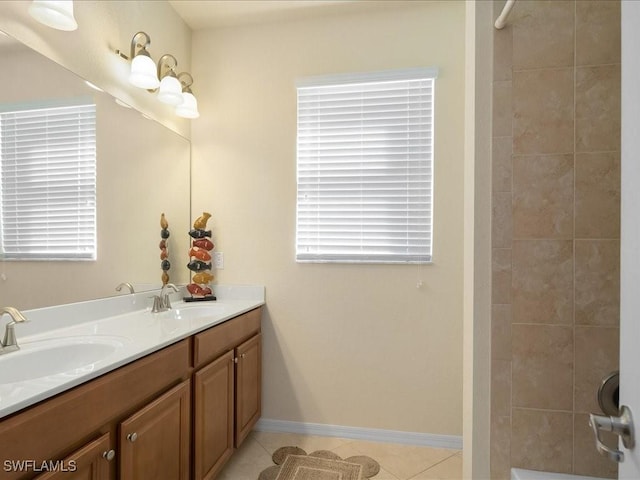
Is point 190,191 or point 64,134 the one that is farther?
point 190,191

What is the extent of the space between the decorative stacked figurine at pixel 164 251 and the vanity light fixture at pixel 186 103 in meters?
0.66

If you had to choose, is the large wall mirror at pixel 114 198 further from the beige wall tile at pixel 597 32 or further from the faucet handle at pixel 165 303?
the beige wall tile at pixel 597 32

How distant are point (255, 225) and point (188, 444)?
132 cm

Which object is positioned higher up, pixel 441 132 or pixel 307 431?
pixel 441 132

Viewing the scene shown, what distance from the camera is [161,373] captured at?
1.28 m

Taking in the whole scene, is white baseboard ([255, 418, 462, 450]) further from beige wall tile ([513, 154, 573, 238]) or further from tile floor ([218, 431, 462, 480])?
beige wall tile ([513, 154, 573, 238])

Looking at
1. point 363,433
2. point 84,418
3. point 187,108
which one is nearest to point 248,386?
point 363,433

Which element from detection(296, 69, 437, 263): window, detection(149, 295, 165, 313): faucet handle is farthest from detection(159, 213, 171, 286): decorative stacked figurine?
detection(296, 69, 437, 263): window

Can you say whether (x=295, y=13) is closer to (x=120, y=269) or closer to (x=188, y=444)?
(x=120, y=269)

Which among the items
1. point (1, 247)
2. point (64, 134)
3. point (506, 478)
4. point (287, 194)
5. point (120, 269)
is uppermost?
point (64, 134)

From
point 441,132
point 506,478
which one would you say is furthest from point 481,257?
point 441,132

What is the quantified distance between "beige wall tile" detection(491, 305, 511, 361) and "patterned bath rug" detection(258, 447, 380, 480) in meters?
1.10

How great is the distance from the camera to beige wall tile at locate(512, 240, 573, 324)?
3.98 ft

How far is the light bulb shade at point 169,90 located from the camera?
6.62 feet
